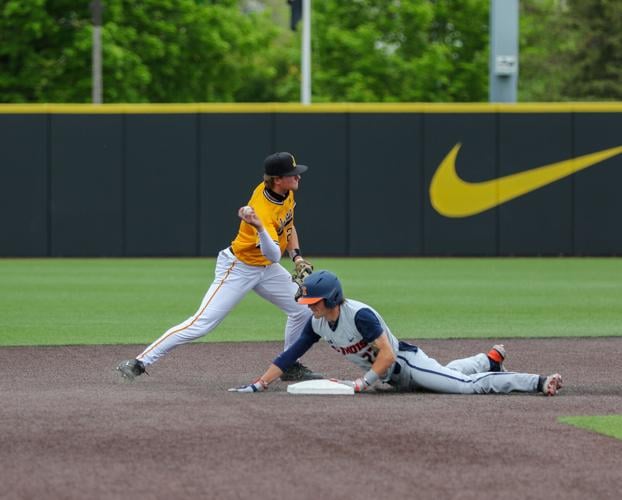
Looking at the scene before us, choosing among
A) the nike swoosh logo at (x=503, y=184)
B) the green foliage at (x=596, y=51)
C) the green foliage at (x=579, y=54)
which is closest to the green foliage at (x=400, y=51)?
the green foliage at (x=579, y=54)

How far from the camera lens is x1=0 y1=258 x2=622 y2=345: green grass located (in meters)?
14.6

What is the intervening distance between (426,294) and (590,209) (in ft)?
27.4

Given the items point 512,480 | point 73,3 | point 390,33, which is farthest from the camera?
point 390,33

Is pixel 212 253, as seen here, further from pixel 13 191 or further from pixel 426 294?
pixel 426 294

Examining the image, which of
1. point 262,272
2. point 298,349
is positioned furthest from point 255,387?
point 262,272

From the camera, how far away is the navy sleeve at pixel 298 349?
9492 millimetres

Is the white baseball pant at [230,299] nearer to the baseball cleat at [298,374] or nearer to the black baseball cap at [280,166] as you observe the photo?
the baseball cleat at [298,374]

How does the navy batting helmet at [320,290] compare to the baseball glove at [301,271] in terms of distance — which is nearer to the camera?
the navy batting helmet at [320,290]

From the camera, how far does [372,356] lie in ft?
31.0

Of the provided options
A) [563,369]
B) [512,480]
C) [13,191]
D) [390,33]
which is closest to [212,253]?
[13,191]

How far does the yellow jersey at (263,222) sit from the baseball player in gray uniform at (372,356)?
2.93 feet

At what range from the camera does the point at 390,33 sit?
62375 mm

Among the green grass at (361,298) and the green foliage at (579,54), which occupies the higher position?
the green foliage at (579,54)

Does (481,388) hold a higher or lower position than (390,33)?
lower
